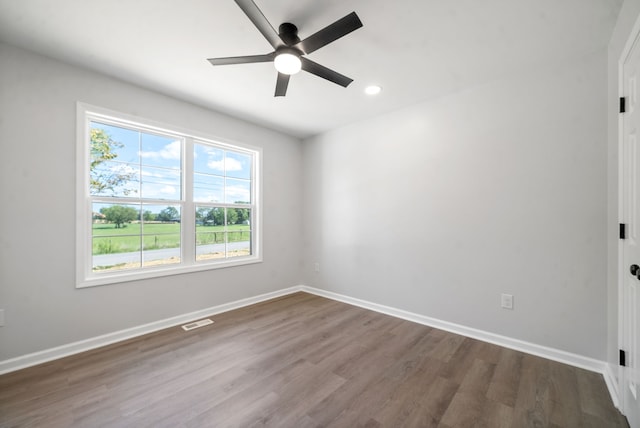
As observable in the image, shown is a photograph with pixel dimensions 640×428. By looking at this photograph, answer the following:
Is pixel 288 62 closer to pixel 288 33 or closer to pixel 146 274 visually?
pixel 288 33

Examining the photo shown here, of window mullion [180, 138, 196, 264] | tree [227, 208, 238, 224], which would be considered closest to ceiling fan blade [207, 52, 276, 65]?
window mullion [180, 138, 196, 264]

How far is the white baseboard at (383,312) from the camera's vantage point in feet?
6.86

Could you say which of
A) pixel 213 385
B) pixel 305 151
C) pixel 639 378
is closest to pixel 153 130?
pixel 305 151

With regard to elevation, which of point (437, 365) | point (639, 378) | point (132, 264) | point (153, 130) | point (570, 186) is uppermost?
point (153, 130)

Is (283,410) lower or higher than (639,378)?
lower

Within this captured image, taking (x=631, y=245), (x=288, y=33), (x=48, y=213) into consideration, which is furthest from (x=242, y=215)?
(x=631, y=245)

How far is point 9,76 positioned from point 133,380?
102 inches

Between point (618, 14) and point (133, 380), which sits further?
point (133, 380)

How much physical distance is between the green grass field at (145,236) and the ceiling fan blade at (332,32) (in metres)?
2.46

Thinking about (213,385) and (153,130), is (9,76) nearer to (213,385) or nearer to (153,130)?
(153,130)

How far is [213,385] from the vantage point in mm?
1929

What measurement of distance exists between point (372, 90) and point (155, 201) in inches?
106

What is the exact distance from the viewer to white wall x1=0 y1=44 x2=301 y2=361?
6.95ft

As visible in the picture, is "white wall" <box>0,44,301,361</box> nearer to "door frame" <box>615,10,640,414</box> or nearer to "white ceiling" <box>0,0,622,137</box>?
"white ceiling" <box>0,0,622,137</box>
